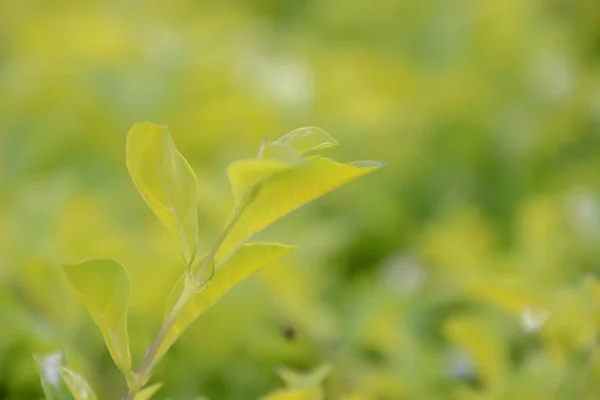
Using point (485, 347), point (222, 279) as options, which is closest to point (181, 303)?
point (222, 279)

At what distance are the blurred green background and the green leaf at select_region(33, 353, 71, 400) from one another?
0.08 m

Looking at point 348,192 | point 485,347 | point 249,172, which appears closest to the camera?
point 249,172

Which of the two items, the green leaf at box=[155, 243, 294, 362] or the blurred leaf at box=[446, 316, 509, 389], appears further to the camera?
the blurred leaf at box=[446, 316, 509, 389]

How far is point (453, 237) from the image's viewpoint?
675 mm

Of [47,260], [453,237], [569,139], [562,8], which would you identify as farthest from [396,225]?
[562,8]

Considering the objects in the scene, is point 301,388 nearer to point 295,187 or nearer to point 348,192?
point 295,187

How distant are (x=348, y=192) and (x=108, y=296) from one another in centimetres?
50

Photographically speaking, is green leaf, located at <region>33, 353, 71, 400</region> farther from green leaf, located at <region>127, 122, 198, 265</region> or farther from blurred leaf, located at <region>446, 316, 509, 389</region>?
blurred leaf, located at <region>446, 316, 509, 389</region>

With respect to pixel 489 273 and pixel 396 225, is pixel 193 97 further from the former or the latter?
pixel 489 273

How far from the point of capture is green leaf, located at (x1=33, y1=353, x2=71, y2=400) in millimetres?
302

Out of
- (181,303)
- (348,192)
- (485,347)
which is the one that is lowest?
(348,192)

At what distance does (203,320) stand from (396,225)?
0.95ft

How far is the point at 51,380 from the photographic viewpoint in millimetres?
311

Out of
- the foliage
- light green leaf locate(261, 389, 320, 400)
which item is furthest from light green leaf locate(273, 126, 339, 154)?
light green leaf locate(261, 389, 320, 400)
